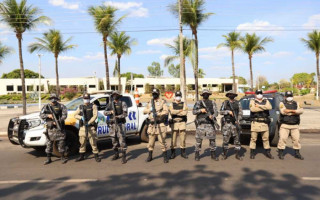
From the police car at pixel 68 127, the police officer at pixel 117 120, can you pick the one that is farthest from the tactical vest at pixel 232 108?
the police car at pixel 68 127

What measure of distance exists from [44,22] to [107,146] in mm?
9448

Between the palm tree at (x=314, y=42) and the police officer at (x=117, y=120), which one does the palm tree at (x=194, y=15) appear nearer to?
the police officer at (x=117, y=120)

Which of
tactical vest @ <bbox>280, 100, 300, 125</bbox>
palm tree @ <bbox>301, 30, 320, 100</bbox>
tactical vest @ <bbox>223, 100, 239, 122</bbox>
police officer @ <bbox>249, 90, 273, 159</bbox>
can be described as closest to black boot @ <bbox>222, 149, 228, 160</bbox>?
police officer @ <bbox>249, 90, 273, 159</bbox>

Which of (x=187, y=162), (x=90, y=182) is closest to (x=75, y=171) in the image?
(x=90, y=182)

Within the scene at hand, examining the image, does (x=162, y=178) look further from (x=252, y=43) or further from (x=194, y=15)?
(x=252, y=43)

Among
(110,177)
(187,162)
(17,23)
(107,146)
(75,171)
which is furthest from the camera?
(17,23)

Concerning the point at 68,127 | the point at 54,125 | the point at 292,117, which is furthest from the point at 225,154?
the point at 54,125

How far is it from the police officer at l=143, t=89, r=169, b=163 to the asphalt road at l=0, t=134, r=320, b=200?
16.7 inches

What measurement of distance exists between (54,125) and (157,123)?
2.52 metres

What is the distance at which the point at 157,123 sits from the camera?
624 centimetres

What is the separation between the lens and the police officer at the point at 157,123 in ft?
20.3

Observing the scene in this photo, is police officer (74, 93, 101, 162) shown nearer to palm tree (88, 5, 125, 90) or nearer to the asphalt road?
the asphalt road

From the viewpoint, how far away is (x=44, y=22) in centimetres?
1389

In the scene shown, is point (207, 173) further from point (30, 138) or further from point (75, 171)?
point (30, 138)
